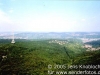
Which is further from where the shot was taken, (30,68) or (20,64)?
(20,64)

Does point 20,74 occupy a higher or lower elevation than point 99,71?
lower

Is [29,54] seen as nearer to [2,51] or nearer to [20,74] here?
[2,51]

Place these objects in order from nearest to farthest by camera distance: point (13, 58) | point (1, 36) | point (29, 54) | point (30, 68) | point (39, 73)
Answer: point (39, 73) < point (30, 68) < point (13, 58) < point (29, 54) < point (1, 36)

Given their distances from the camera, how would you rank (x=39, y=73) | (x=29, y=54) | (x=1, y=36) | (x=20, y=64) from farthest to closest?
(x=1, y=36) → (x=29, y=54) → (x=20, y=64) → (x=39, y=73)

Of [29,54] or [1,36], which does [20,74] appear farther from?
[1,36]

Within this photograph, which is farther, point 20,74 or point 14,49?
point 14,49

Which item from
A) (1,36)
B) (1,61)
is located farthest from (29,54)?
(1,36)

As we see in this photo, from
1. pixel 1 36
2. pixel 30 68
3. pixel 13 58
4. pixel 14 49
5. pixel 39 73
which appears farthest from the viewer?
pixel 1 36

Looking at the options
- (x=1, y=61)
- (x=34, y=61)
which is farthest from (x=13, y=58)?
(x=34, y=61)

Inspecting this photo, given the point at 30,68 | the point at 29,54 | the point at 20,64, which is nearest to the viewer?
the point at 30,68
